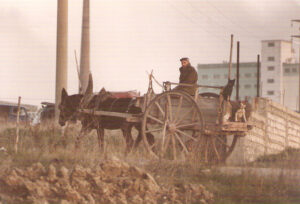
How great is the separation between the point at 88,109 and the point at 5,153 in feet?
9.49

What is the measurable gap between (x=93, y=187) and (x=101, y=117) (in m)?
4.96

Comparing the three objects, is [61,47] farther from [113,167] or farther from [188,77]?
[113,167]

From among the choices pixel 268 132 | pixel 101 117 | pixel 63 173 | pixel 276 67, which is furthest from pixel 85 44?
pixel 276 67

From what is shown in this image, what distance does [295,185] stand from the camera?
12.9 m

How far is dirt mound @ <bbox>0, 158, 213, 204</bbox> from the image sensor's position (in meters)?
11.3

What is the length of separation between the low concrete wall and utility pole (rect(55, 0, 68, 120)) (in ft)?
27.6

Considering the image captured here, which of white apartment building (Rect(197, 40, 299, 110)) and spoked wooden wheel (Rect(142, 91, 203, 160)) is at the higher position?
white apartment building (Rect(197, 40, 299, 110))

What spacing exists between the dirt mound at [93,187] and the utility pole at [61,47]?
45.1 feet

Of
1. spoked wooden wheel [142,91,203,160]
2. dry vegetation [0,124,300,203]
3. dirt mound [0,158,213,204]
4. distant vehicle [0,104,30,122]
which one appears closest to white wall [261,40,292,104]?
distant vehicle [0,104,30,122]

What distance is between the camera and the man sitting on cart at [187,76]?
14.8 meters

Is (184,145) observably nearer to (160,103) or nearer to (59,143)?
(160,103)

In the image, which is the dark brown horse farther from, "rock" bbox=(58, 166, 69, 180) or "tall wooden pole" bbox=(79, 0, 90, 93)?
"tall wooden pole" bbox=(79, 0, 90, 93)

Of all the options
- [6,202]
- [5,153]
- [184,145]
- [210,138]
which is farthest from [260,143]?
[6,202]

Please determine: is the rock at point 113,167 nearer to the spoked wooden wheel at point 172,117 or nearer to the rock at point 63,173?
the rock at point 63,173
